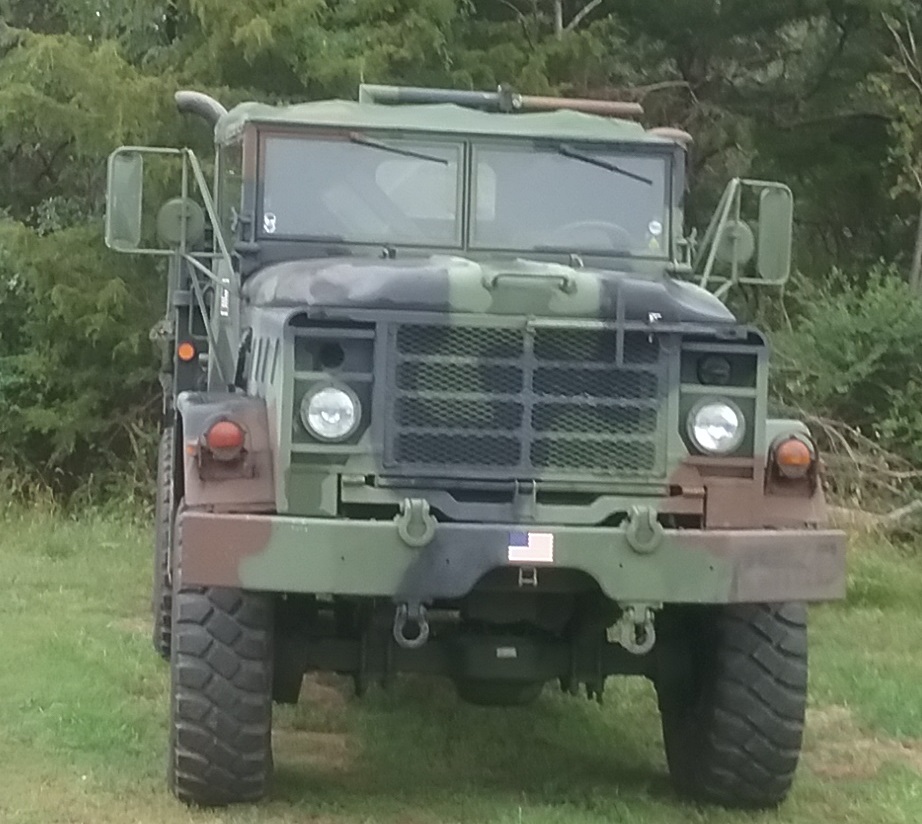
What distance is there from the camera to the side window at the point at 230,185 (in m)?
6.51

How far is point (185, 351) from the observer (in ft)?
26.0

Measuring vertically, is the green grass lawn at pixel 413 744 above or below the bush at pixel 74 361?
below

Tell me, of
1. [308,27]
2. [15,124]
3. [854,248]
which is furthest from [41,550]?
[854,248]

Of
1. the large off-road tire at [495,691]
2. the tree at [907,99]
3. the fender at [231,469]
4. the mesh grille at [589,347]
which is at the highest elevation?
the tree at [907,99]

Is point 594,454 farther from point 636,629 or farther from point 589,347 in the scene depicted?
point 636,629

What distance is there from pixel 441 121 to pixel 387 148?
254mm

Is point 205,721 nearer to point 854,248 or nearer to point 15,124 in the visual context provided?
point 15,124

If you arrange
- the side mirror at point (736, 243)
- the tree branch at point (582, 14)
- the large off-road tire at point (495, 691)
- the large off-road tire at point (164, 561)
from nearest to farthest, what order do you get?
1. the large off-road tire at point (495, 691)
2. the side mirror at point (736, 243)
3. the large off-road tire at point (164, 561)
4. the tree branch at point (582, 14)

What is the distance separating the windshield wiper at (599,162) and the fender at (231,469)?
1.78 m

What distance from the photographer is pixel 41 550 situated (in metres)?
10.8

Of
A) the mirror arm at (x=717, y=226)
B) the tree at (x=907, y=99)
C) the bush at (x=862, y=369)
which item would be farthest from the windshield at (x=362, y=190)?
the tree at (x=907, y=99)

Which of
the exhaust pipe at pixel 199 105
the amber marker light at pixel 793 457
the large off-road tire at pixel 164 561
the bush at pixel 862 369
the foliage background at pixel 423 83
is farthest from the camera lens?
the foliage background at pixel 423 83

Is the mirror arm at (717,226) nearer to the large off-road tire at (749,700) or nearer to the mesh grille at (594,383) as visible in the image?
the mesh grille at (594,383)

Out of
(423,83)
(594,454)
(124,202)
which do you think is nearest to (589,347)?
(594,454)
